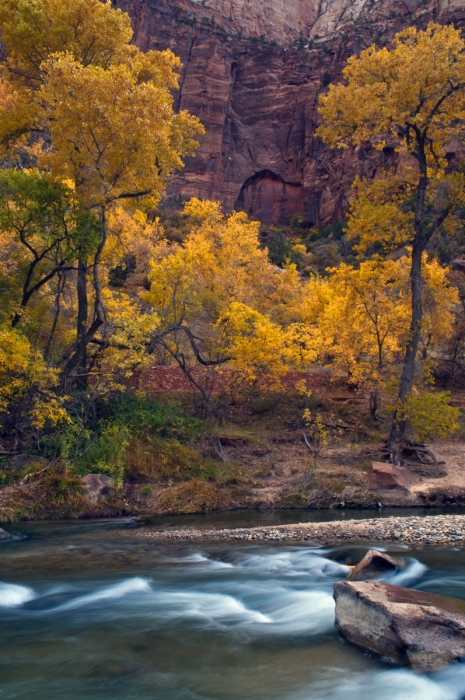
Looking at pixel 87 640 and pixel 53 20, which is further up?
pixel 53 20

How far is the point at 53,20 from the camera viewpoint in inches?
661

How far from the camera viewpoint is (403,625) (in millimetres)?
4855

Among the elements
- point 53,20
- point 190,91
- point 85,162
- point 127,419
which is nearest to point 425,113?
point 85,162

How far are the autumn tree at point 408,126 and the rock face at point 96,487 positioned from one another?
862cm

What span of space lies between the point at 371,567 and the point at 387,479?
26.3 feet

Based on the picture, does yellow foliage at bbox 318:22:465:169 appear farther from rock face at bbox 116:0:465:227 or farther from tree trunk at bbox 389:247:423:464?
rock face at bbox 116:0:465:227

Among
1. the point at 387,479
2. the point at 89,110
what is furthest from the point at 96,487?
the point at 89,110

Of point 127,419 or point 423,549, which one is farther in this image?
point 127,419

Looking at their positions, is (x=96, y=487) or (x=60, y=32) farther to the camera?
(x=60, y=32)

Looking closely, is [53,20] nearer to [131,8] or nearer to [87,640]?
[87,640]

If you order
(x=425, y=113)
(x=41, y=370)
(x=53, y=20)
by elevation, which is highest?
(x=53, y=20)

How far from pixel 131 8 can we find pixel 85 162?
290 feet

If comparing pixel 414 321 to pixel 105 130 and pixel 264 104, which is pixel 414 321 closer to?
pixel 105 130

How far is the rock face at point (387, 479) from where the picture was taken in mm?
14844
